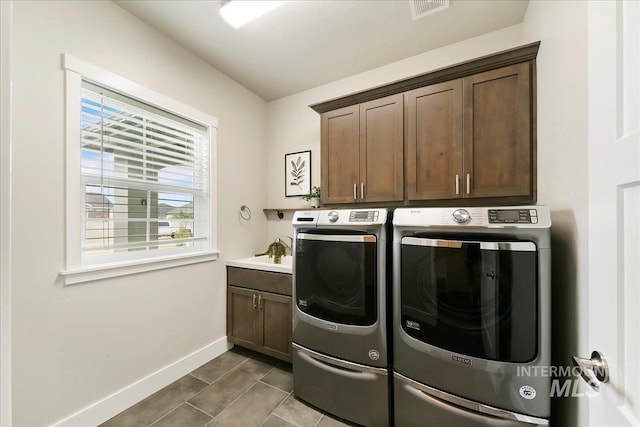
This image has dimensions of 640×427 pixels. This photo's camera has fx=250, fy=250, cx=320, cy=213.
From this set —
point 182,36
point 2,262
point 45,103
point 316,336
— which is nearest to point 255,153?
point 182,36

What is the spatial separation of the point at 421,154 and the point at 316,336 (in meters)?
1.49

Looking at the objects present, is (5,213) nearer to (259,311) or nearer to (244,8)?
(244,8)

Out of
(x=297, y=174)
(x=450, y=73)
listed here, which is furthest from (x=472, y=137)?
(x=297, y=174)

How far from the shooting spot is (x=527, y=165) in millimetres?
1530

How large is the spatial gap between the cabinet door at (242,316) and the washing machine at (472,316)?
1.35 m

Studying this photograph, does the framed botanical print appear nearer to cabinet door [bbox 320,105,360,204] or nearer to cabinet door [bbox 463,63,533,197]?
cabinet door [bbox 320,105,360,204]

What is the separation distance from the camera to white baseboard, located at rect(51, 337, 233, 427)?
149cm

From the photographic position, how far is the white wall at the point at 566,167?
1.01 m

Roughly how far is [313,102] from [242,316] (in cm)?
237

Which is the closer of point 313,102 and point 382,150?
point 382,150

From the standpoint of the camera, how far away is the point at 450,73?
1.73 meters

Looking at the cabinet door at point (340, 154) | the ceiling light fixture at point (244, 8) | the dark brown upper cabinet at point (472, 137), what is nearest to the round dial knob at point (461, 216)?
the dark brown upper cabinet at point (472, 137)

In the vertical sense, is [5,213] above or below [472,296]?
above

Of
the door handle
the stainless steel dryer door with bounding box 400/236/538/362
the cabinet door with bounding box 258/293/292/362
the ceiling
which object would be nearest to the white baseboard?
the cabinet door with bounding box 258/293/292/362
